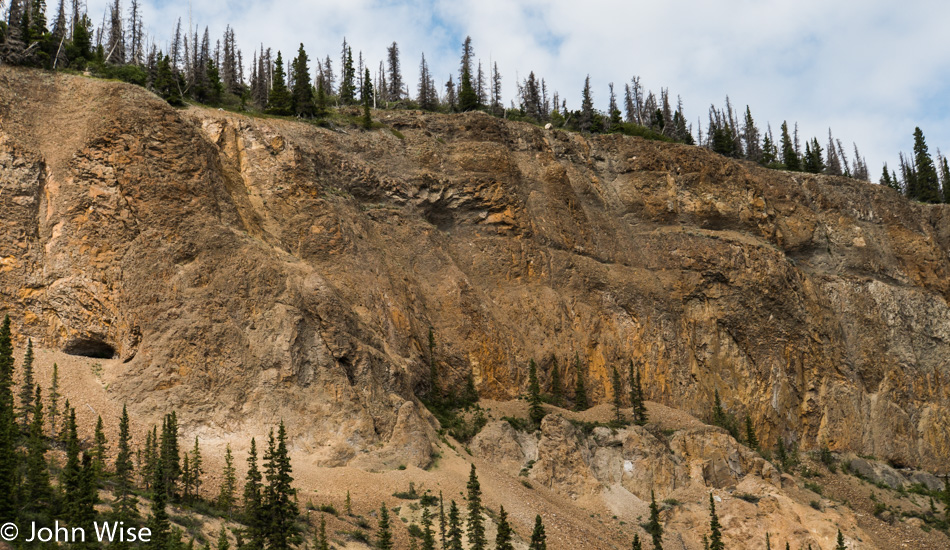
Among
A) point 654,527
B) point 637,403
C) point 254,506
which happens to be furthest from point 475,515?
point 637,403

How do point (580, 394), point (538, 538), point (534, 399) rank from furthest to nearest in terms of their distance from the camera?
point (580, 394), point (534, 399), point (538, 538)

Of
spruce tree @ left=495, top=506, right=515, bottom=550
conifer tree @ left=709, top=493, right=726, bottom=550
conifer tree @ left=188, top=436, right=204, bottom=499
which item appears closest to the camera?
conifer tree @ left=188, top=436, right=204, bottom=499

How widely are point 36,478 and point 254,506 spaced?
10.1 metres

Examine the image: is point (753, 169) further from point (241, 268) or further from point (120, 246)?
point (120, 246)

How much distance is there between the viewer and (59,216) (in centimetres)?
5547

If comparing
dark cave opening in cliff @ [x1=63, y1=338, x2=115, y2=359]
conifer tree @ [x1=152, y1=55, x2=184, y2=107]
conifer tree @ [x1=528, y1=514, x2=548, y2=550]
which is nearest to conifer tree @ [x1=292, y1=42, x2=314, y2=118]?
conifer tree @ [x1=152, y1=55, x2=184, y2=107]

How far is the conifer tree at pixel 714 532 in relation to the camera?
5331cm

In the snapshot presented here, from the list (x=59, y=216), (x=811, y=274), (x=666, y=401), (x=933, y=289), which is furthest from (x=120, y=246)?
(x=933, y=289)

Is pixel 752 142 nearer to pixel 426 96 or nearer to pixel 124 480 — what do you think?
pixel 426 96

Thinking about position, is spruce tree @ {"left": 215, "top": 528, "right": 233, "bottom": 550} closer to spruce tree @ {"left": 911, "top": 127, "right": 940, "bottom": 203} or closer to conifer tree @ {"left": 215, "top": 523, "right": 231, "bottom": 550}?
conifer tree @ {"left": 215, "top": 523, "right": 231, "bottom": 550}

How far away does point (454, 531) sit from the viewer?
4584 cm

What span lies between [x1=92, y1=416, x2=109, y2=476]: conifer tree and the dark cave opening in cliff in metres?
8.76

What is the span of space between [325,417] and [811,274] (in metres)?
55.9

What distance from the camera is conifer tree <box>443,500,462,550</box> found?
149 feet
